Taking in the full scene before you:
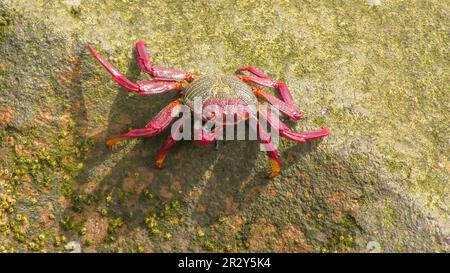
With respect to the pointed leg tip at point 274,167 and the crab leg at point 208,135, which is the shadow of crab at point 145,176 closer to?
the pointed leg tip at point 274,167

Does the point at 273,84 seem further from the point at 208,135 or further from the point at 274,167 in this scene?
the point at 208,135

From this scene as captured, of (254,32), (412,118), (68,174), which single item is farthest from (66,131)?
(412,118)

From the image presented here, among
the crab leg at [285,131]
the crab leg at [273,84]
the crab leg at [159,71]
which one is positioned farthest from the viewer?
the crab leg at [273,84]

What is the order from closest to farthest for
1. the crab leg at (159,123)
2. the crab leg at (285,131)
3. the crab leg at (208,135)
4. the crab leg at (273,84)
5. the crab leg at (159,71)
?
the crab leg at (208,135), the crab leg at (159,123), the crab leg at (285,131), the crab leg at (159,71), the crab leg at (273,84)

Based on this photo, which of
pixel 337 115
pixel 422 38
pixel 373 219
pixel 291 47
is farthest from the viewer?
pixel 422 38

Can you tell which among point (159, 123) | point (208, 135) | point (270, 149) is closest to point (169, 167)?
point (159, 123)

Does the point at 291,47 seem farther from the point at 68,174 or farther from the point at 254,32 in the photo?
the point at 68,174

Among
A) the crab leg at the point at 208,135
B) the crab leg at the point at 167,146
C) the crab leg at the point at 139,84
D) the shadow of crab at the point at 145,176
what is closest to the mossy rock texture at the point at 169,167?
the shadow of crab at the point at 145,176
